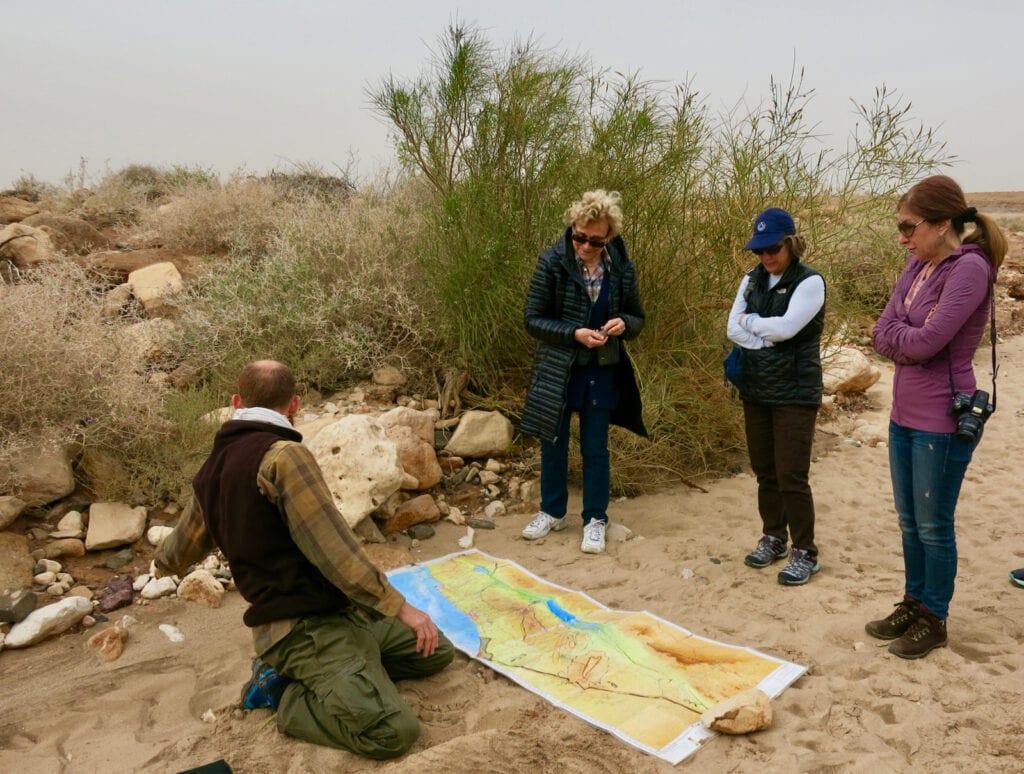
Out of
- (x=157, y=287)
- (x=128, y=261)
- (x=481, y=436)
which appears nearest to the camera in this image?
(x=481, y=436)

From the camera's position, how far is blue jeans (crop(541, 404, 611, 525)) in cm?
395

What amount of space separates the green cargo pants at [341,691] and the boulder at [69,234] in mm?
6903

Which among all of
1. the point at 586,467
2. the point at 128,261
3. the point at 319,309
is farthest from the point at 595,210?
the point at 128,261

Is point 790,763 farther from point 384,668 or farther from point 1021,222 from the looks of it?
point 1021,222

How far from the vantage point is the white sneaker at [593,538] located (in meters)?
4.02

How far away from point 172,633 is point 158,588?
0.38 metres

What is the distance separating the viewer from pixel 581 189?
512cm

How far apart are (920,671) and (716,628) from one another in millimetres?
764

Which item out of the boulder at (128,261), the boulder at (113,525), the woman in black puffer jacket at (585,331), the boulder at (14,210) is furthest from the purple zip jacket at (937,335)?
the boulder at (14,210)

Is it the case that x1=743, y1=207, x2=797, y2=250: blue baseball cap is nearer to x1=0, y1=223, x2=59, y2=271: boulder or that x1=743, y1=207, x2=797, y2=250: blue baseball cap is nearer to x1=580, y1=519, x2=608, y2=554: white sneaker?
x1=580, y1=519, x2=608, y2=554: white sneaker

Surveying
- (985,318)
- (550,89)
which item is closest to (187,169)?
(550,89)

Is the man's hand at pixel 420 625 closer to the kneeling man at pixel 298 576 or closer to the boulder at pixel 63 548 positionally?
the kneeling man at pixel 298 576

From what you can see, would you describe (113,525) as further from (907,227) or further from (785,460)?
(907,227)

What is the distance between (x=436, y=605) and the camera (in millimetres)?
3500
